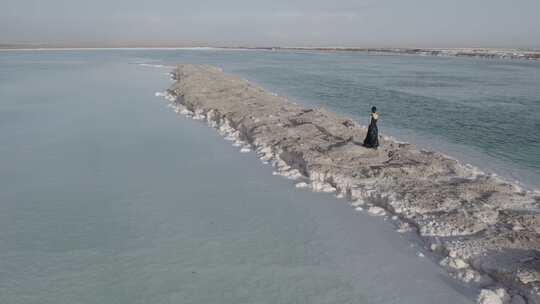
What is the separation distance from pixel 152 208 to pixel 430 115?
49.6ft

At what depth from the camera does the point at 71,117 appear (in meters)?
16.2

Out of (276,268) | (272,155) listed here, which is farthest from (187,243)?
(272,155)

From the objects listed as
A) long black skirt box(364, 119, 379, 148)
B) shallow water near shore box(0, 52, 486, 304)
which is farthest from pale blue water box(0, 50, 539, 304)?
long black skirt box(364, 119, 379, 148)

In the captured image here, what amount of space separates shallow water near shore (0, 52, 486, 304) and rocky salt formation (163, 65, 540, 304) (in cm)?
39

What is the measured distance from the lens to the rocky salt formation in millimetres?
5609

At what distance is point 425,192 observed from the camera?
7.97 metres

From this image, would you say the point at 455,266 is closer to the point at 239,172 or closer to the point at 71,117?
the point at 239,172

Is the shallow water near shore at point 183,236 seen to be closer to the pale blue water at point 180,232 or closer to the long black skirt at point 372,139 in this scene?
the pale blue water at point 180,232

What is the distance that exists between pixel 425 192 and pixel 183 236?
190 inches

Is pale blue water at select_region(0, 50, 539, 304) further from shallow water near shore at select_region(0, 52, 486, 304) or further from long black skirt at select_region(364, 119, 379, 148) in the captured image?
long black skirt at select_region(364, 119, 379, 148)

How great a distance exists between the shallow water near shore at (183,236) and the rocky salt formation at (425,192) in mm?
392

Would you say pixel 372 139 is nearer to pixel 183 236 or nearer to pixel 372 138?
pixel 372 138

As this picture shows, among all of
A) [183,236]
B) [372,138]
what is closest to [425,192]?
[372,138]

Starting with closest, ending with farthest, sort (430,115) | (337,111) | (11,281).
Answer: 1. (11,281)
2. (430,115)
3. (337,111)
